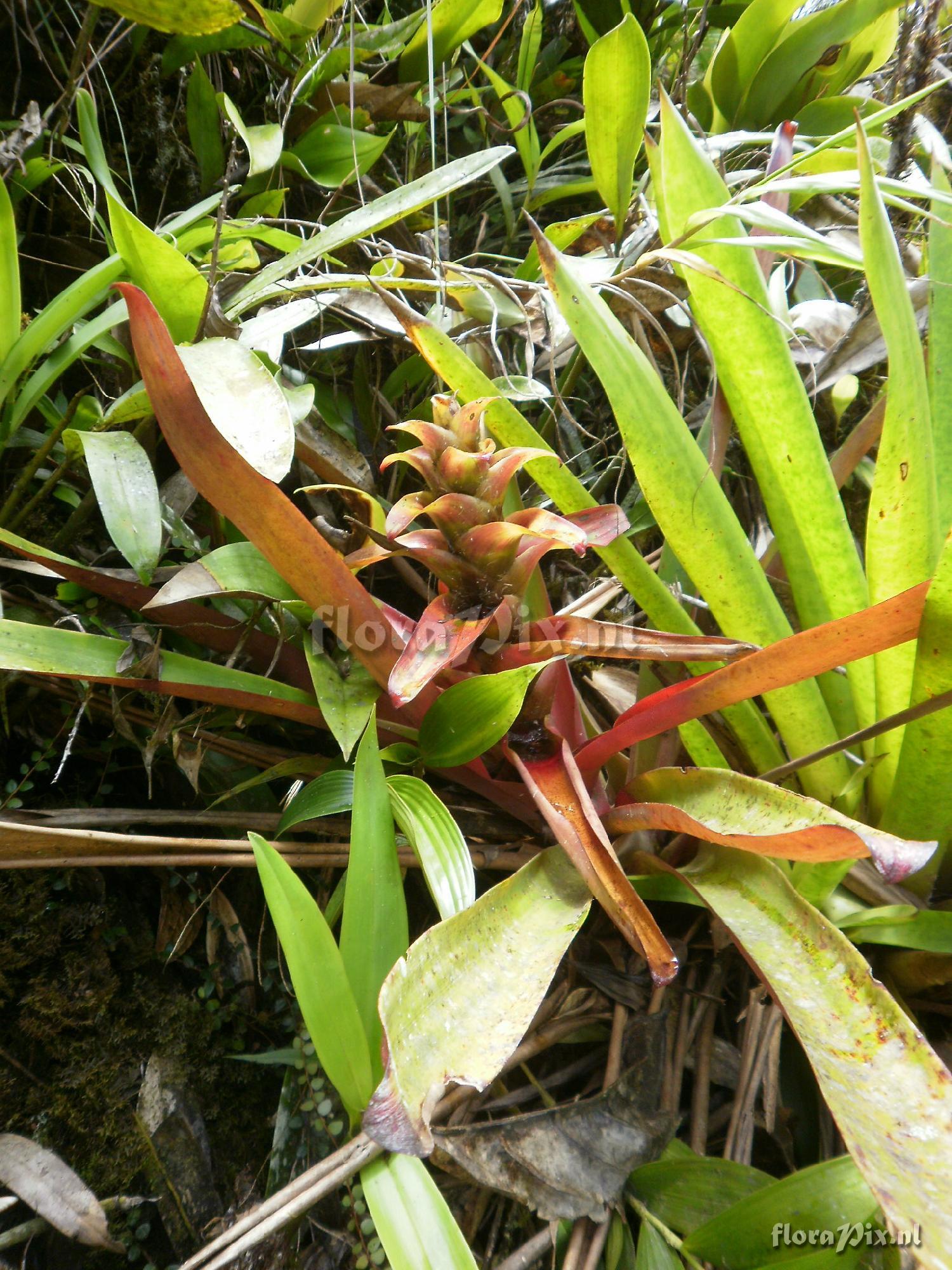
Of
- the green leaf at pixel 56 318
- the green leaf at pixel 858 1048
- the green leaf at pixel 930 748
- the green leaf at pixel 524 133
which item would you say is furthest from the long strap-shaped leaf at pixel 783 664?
the green leaf at pixel 524 133

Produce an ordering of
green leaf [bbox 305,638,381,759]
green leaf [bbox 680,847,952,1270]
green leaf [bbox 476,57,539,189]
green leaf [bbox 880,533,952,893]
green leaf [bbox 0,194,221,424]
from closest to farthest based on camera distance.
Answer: green leaf [bbox 680,847,952,1270] → green leaf [bbox 880,533,952,893] → green leaf [bbox 305,638,381,759] → green leaf [bbox 0,194,221,424] → green leaf [bbox 476,57,539,189]

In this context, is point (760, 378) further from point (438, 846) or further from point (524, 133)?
point (524, 133)

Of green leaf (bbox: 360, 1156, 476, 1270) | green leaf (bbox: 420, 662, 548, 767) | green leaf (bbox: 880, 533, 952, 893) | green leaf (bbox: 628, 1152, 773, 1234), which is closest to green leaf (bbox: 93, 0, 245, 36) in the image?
green leaf (bbox: 420, 662, 548, 767)

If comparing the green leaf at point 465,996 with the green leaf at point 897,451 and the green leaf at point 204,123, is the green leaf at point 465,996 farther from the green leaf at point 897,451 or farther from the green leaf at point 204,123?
the green leaf at point 204,123

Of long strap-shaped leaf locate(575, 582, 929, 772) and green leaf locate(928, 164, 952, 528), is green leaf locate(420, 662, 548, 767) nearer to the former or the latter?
long strap-shaped leaf locate(575, 582, 929, 772)

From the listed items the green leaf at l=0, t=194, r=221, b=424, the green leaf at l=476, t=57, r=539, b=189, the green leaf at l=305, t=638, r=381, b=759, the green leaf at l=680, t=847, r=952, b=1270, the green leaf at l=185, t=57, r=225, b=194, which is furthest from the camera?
the green leaf at l=476, t=57, r=539, b=189

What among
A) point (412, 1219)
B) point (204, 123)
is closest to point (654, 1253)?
point (412, 1219)
